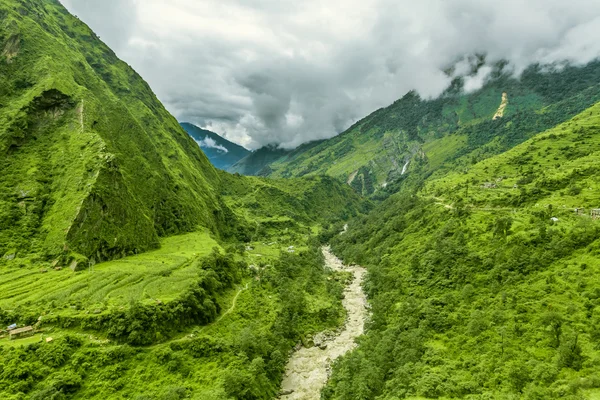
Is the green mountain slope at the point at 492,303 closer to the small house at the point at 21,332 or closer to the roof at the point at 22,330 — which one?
the small house at the point at 21,332

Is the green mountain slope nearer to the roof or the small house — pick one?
the small house

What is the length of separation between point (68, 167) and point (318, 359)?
98.6 m

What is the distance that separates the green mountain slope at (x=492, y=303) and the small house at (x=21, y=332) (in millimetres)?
58330

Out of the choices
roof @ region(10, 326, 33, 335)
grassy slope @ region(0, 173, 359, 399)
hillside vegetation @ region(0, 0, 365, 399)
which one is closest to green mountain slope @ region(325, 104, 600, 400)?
grassy slope @ region(0, 173, 359, 399)

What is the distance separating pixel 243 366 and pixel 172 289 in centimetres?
2600

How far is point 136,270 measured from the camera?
89.9 m

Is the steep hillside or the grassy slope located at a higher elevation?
the steep hillside

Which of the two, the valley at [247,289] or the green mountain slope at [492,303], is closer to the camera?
the green mountain slope at [492,303]

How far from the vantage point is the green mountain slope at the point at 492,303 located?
182ft

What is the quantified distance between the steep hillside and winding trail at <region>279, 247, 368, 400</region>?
61.6m

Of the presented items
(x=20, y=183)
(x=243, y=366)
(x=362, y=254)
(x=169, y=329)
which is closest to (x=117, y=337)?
(x=169, y=329)

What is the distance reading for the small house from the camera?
6038cm

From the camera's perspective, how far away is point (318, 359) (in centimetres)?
8688

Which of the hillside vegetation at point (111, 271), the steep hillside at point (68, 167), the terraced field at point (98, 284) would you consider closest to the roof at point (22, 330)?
the hillside vegetation at point (111, 271)
